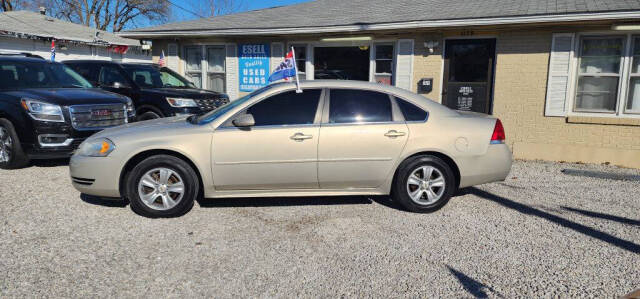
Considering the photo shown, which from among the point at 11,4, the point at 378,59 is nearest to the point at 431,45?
the point at 378,59

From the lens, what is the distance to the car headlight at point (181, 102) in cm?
864

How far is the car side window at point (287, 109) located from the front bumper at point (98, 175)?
1.53 metres

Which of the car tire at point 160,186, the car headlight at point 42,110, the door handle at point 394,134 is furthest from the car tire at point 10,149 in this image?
the door handle at point 394,134

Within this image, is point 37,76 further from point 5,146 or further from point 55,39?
point 55,39

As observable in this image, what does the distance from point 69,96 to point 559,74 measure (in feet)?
27.7

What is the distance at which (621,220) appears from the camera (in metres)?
4.91

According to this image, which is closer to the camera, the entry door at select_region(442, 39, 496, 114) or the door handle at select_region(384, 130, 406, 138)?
the door handle at select_region(384, 130, 406, 138)

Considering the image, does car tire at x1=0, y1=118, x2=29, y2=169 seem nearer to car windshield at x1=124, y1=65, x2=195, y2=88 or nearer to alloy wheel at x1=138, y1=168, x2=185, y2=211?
car windshield at x1=124, y1=65, x2=195, y2=88

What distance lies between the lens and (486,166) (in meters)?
5.12

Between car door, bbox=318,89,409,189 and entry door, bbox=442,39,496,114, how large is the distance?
15.1 ft

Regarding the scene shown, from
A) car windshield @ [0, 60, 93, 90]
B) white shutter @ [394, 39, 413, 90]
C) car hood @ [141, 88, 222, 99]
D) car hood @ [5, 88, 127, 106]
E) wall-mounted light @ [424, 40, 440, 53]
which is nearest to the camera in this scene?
car hood @ [5, 88, 127, 106]

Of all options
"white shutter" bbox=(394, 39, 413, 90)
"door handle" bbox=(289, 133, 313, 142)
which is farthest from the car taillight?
"white shutter" bbox=(394, 39, 413, 90)

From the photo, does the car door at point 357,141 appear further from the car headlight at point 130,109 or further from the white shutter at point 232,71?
the white shutter at point 232,71

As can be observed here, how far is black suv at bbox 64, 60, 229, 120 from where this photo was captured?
8703 millimetres
